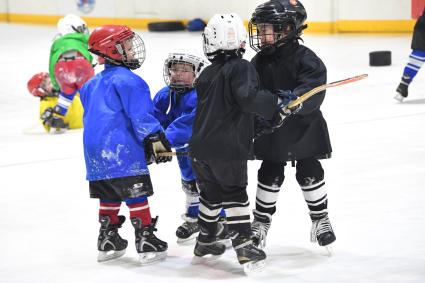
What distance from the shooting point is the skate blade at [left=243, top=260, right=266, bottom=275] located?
4055 mm

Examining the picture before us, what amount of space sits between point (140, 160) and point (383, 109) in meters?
4.40

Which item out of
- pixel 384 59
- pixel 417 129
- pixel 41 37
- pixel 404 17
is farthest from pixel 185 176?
pixel 41 37

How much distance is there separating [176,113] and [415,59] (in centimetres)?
457

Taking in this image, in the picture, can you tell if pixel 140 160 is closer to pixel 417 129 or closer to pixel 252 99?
pixel 252 99

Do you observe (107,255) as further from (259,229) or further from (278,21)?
(278,21)

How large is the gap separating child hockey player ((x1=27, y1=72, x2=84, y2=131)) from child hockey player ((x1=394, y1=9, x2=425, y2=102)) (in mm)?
2806

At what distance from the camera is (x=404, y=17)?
13766 millimetres

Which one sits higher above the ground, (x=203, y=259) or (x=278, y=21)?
(x=278, y=21)

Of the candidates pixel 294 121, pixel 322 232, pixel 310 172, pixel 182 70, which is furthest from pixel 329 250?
pixel 182 70

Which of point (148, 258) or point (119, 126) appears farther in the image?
point (148, 258)

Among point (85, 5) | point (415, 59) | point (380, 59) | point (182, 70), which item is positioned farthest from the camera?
point (85, 5)

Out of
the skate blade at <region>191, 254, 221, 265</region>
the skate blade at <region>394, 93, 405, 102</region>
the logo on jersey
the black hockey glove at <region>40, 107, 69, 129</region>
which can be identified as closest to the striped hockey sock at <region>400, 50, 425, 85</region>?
the skate blade at <region>394, 93, 405, 102</region>

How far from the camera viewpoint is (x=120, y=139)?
418 centimetres

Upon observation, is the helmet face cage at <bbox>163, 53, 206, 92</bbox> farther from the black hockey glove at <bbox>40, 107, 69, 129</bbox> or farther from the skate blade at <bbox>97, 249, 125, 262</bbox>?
the black hockey glove at <bbox>40, 107, 69, 129</bbox>
